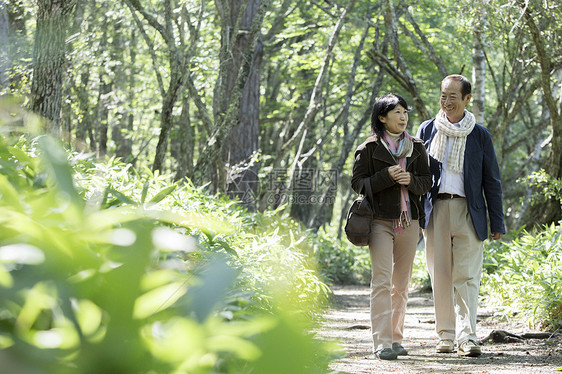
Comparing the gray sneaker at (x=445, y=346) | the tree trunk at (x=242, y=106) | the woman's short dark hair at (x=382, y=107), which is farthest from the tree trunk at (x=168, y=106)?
the gray sneaker at (x=445, y=346)

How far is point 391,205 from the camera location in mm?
5793

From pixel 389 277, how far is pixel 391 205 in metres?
0.59

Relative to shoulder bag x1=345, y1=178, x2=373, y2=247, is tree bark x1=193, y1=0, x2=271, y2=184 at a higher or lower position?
higher

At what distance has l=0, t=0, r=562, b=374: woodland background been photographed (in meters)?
0.75

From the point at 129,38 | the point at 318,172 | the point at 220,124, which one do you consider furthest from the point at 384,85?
the point at 220,124

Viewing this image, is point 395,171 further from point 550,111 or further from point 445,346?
point 550,111

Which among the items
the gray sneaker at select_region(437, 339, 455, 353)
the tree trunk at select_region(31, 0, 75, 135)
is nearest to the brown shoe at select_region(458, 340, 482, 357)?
the gray sneaker at select_region(437, 339, 455, 353)

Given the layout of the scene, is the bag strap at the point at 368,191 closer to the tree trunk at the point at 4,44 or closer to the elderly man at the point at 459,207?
the elderly man at the point at 459,207

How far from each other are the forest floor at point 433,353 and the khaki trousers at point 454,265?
0.31 meters

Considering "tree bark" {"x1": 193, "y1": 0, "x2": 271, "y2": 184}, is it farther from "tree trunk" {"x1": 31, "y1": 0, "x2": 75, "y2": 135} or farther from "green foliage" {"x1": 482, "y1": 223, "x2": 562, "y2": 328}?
"green foliage" {"x1": 482, "y1": 223, "x2": 562, "y2": 328}

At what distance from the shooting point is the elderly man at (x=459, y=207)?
232 inches

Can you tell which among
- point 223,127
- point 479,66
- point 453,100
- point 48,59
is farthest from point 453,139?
point 479,66

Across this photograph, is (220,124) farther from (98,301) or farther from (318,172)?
(318,172)

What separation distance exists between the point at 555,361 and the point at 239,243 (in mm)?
2900
